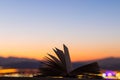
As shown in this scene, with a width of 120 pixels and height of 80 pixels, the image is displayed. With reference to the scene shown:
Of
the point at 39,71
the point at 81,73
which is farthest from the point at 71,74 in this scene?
the point at 39,71

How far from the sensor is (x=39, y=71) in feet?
132

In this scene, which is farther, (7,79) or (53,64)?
(53,64)

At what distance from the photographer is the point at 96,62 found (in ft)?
125

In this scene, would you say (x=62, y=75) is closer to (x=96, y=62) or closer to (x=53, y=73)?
(x=53, y=73)

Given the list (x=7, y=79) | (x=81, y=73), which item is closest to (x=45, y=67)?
(x=81, y=73)

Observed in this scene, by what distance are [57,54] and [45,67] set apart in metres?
2.09

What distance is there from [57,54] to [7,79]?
9016 mm

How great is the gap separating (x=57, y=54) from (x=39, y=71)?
2967 millimetres

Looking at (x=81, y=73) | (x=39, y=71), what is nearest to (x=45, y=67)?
(x=39, y=71)

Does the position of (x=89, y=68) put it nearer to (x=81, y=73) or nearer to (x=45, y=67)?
(x=81, y=73)

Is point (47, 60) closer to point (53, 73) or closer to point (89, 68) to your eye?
point (53, 73)

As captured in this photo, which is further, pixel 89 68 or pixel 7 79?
pixel 89 68

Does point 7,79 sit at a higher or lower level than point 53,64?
lower

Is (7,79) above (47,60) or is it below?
below
